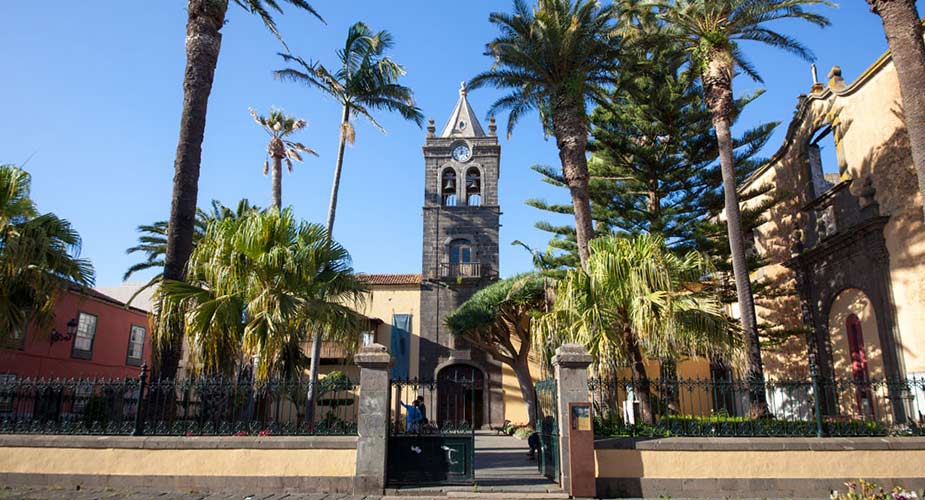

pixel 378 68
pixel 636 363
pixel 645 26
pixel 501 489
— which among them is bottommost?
pixel 501 489

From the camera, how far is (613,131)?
68.6 ft

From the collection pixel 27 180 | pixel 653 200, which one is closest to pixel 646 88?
pixel 653 200

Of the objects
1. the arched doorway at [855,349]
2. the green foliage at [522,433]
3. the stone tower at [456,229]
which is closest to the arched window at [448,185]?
the stone tower at [456,229]

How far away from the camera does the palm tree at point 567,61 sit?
15.0 metres

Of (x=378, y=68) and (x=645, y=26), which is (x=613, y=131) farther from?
(x=378, y=68)

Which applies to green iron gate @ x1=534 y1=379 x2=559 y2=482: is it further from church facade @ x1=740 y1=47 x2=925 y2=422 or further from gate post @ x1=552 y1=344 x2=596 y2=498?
church facade @ x1=740 y1=47 x2=925 y2=422

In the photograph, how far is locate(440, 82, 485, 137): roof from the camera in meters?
31.2

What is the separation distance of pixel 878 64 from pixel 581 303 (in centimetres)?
1132

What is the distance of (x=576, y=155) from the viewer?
49.7 feet

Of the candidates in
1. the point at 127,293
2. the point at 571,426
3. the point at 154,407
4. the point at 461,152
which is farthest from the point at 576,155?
the point at 127,293

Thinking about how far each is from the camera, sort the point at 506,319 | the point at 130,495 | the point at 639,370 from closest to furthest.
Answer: the point at 130,495 < the point at 639,370 < the point at 506,319

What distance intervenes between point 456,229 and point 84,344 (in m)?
16.0

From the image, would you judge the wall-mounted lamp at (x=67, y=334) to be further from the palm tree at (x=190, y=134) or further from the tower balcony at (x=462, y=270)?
the tower balcony at (x=462, y=270)

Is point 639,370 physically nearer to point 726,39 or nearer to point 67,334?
point 726,39
